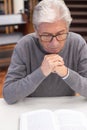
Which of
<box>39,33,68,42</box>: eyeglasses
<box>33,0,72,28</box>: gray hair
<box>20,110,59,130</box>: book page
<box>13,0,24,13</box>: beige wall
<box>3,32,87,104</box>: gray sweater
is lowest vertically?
<box>13,0,24,13</box>: beige wall

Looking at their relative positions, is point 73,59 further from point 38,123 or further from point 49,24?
point 38,123

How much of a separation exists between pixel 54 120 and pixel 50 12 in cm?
45

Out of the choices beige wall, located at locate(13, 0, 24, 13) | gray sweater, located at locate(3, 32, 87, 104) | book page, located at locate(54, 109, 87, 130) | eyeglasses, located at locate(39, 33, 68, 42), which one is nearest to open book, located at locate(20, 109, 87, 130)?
book page, located at locate(54, 109, 87, 130)

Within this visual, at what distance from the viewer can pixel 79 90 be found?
1184 mm

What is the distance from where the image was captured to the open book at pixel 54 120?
3.06 feet

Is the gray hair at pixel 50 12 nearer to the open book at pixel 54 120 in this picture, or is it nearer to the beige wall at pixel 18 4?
the open book at pixel 54 120

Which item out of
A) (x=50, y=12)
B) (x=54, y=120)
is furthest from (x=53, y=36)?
(x=54, y=120)

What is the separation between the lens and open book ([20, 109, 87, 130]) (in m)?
0.93

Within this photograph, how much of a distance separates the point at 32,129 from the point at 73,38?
1.89 ft

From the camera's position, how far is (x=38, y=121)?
97 centimetres

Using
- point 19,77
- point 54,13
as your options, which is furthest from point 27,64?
point 54,13

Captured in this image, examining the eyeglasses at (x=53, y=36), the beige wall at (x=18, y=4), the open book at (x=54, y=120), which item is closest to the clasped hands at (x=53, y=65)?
the eyeglasses at (x=53, y=36)

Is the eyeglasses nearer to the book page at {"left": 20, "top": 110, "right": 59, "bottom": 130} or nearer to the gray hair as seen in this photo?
the gray hair

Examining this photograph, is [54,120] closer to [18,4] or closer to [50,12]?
[50,12]
